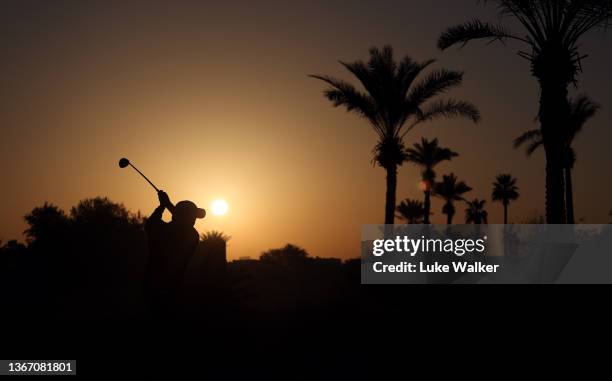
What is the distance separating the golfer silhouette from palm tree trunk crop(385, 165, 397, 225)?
16.2 m

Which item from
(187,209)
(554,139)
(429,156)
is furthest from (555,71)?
(429,156)

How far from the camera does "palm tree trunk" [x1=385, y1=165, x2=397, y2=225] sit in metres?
25.2

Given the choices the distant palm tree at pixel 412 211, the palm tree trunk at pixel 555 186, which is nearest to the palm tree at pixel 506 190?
the distant palm tree at pixel 412 211

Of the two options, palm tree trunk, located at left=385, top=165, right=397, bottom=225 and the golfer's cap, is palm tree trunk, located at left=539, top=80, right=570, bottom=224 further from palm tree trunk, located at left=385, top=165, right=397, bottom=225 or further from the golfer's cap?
the golfer's cap

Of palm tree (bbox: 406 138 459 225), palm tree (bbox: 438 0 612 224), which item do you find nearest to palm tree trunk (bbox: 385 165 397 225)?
palm tree (bbox: 438 0 612 224)

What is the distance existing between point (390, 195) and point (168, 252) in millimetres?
16806

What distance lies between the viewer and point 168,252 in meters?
9.23

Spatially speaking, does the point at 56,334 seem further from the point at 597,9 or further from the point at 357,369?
the point at 597,9

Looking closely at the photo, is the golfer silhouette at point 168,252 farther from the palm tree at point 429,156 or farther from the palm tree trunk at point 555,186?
the palm tree at point 429,156

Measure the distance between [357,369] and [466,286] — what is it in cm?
1116

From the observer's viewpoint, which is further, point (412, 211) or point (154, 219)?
point (412, 211)

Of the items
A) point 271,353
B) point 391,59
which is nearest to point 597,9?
point 391,59

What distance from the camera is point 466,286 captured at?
20219 mm

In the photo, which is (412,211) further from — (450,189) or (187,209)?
(187,209)
